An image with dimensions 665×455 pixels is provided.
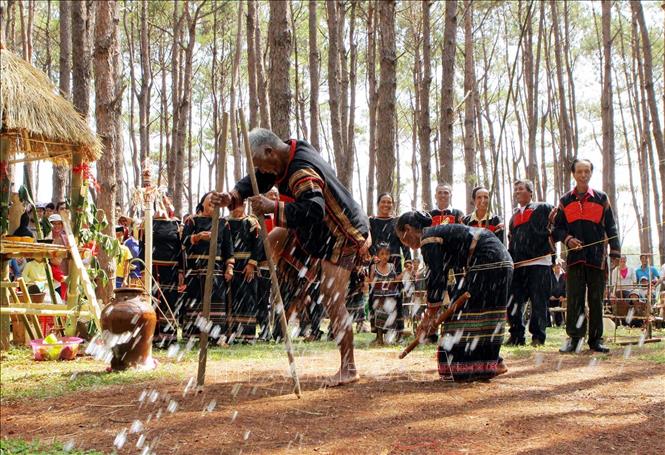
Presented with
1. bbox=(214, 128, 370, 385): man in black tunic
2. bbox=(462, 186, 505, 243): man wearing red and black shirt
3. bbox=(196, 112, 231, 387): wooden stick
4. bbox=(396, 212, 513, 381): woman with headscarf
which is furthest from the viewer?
bbox=(462, 186, 505, 243): man wearing red and black shirt

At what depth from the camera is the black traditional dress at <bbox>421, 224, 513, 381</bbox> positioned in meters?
5.11

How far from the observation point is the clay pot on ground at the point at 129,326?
5684 millimetres

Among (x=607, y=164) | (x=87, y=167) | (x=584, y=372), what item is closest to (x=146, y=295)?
(x=87, y=167)

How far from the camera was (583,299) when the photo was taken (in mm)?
7055

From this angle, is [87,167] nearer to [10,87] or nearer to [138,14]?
[10,87]

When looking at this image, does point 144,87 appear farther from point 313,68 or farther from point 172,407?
point 172,407

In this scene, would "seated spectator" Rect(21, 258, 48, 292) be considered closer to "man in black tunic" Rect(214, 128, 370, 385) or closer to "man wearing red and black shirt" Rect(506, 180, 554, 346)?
"man in black tunic" Rect(214, 128, 370, 385)

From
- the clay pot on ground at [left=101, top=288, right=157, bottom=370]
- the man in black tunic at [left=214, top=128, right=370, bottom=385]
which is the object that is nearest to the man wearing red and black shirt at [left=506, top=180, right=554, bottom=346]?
the man in black tunic at [left=214, top=128, right=370, bottom=385]

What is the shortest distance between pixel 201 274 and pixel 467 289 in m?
4.05

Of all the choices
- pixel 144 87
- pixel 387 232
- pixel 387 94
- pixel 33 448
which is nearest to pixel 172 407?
pixel 33 448

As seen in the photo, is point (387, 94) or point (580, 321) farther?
point (387, 94)

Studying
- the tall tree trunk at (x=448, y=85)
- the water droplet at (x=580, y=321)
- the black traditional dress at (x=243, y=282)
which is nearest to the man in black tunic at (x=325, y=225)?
the water droplet at (x=580, y=321)

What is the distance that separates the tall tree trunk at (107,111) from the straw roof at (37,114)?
3.10ft

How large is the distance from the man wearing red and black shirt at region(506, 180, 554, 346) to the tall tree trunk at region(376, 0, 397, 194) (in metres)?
2.55
